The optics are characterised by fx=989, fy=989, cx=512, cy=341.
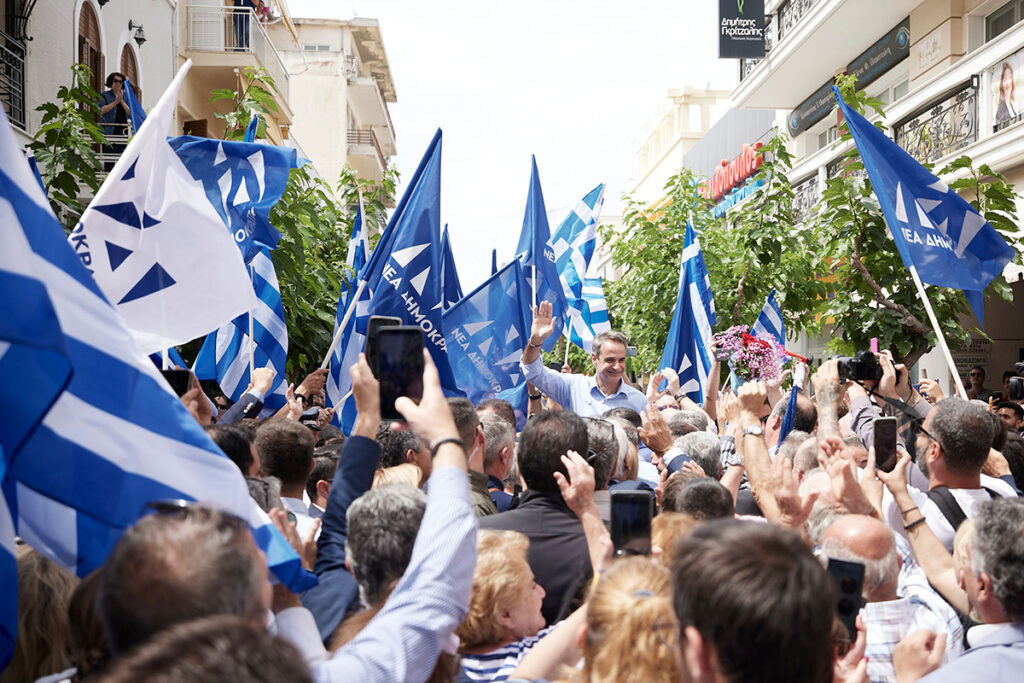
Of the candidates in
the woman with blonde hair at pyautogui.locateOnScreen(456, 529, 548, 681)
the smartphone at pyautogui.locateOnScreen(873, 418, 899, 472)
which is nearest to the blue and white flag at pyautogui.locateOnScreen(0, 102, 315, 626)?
the woman with blonde hair at pyautogui.locateOnScreen(456, 529, 548, 681)

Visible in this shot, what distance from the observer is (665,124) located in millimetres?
58875

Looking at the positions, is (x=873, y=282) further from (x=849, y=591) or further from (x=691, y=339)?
(x=849, y=591)

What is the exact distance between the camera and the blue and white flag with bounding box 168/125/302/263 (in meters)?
7.19

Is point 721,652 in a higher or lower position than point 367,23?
lower

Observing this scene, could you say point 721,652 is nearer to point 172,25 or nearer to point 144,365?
point 144,365

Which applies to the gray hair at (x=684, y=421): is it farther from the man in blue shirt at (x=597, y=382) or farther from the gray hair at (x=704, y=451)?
the gray hair at (x=704, y=451)

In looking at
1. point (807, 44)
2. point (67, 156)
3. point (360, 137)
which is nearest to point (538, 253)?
point (67, 156)

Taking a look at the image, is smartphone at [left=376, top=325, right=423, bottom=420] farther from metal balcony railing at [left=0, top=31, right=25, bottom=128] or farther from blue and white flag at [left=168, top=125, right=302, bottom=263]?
metal balcony railing at [left=0, top=31, right=25, bottom=128]

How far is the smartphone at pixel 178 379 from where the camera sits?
407cm

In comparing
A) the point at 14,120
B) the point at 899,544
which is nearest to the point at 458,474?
the point at 899,544

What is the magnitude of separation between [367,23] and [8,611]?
125 feet

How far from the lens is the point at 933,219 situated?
7027mm

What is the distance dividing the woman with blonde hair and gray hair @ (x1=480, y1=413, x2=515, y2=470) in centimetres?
238

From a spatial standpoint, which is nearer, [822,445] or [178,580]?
[178,580]
